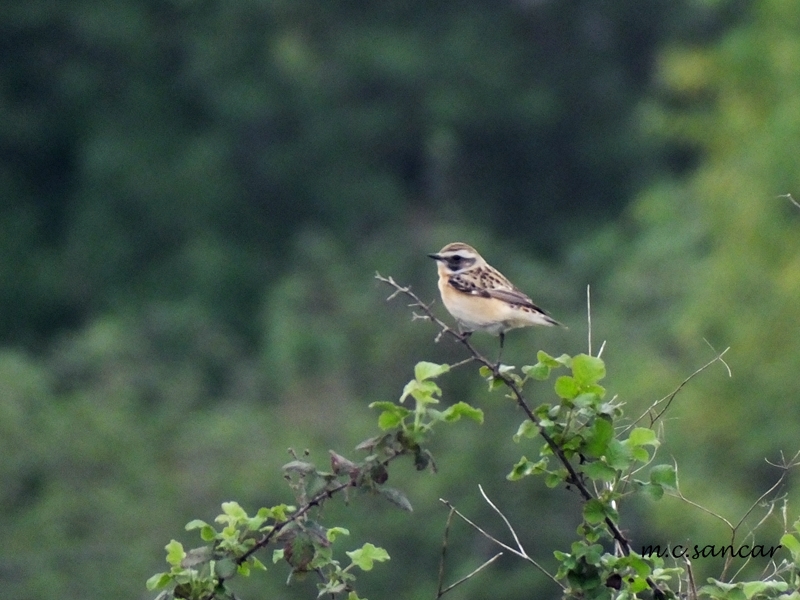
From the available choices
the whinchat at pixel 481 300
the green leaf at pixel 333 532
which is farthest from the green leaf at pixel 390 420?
the whinchat at pixel 481 300

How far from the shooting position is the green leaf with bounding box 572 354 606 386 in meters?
4.79

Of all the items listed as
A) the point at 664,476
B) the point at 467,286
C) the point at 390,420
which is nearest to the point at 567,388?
the point at 664,476

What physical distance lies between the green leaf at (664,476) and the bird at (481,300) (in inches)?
114

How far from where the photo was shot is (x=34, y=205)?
4334 centimetres

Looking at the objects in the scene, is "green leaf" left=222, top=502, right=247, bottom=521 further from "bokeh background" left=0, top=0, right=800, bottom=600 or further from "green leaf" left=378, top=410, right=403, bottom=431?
"bokeh background" left=0, top=0, right=800, bottom=600

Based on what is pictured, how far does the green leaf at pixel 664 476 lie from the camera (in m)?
4.92

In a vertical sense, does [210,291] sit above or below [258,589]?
above

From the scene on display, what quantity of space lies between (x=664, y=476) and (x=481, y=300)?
3.26 meters

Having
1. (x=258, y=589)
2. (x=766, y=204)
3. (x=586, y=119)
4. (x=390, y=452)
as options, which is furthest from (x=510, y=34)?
(x=390, y=452)

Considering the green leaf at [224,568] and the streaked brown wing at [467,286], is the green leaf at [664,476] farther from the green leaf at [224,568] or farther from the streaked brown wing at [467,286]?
the streaked brown wing at [467,286]

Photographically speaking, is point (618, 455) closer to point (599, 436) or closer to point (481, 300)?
point (599, 436)

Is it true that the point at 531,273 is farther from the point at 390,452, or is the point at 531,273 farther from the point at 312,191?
the point at 390,452

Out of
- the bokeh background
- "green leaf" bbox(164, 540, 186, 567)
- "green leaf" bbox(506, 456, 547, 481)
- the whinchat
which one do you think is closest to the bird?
the whinchat

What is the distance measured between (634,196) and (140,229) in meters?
11.5
